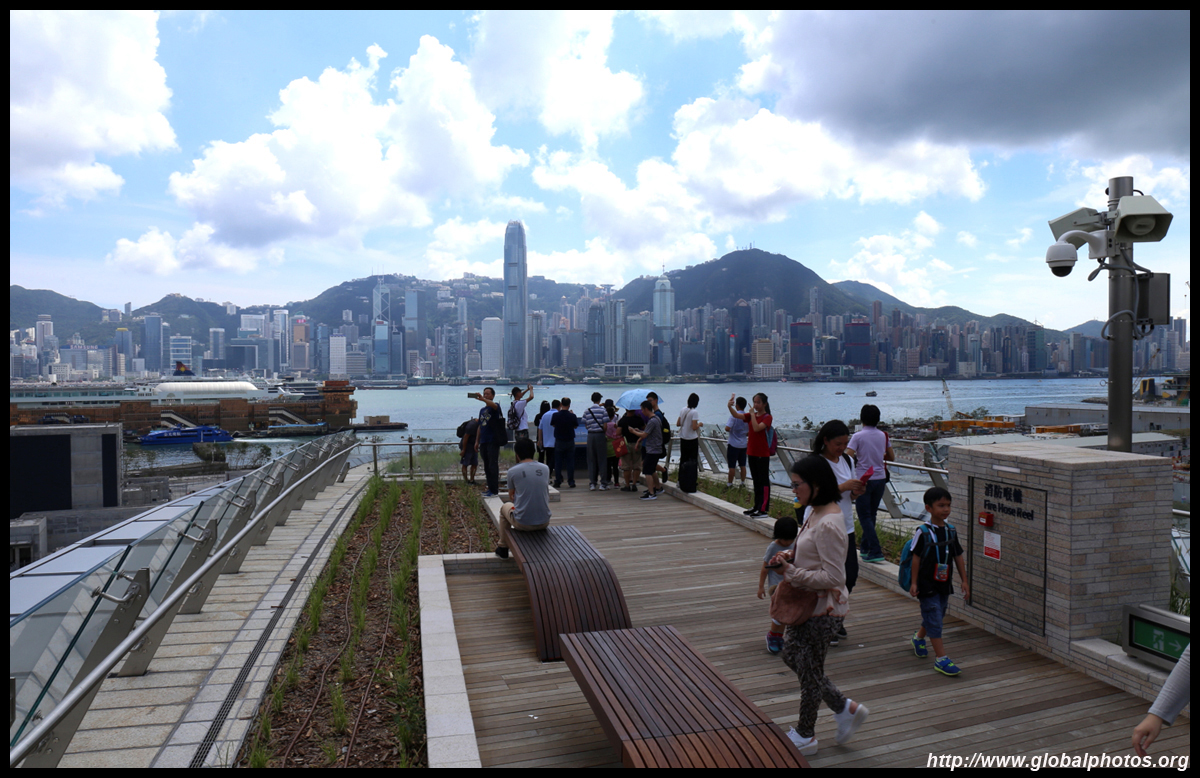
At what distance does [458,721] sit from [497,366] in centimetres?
17049

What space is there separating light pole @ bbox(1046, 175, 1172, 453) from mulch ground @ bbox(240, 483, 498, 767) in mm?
5528

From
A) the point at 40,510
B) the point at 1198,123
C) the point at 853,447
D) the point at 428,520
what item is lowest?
the point at 40,510

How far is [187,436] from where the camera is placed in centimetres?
9131

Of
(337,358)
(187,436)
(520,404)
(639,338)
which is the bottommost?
(187,436)

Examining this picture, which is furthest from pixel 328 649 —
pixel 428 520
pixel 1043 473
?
pixel 1043 473

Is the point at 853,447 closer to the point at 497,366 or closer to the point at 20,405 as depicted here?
the point at 20,405

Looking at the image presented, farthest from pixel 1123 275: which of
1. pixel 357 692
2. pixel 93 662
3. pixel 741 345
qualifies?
pixel 741 345

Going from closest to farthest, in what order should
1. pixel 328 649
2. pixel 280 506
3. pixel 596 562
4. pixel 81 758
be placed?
pixel 81 758
pixel 328 649
pixel 596 562
pixel 280 506

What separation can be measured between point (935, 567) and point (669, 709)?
2.28m

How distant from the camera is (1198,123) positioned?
8.32 ft

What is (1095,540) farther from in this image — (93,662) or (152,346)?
(152,346)

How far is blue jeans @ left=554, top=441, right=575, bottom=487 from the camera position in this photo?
12398 millimetres

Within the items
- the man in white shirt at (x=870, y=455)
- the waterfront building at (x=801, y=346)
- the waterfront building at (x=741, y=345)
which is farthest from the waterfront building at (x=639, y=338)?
the man in white shirt at (x=870, y=455)

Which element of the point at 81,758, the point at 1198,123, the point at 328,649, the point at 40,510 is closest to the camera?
the point at 1198,123
